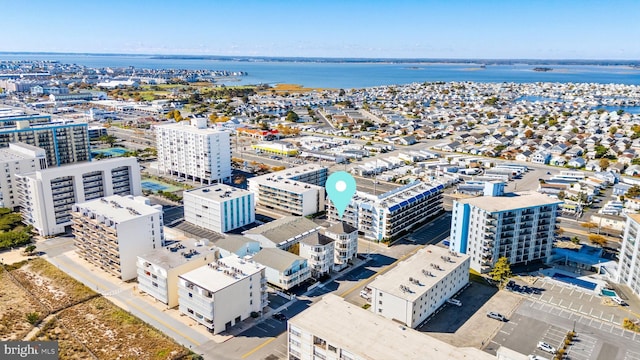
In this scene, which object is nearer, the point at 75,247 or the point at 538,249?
the point at 538,249

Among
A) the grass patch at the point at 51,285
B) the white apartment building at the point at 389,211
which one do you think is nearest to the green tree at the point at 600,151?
the white apartment building at the point at 389,211

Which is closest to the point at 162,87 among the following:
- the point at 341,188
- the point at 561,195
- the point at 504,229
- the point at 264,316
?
the point at 341,188

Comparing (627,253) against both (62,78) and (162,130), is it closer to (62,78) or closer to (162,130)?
(162,130)

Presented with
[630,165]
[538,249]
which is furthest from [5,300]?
[630,165]

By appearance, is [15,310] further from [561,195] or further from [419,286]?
[561,195]

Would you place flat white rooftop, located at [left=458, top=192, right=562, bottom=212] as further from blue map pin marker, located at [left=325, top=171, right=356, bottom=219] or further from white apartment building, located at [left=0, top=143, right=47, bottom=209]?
white apartment building, located at [left=0, top=143, right=47, bottom=209]

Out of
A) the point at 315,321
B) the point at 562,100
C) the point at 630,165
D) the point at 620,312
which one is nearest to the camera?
the point at 315,321
